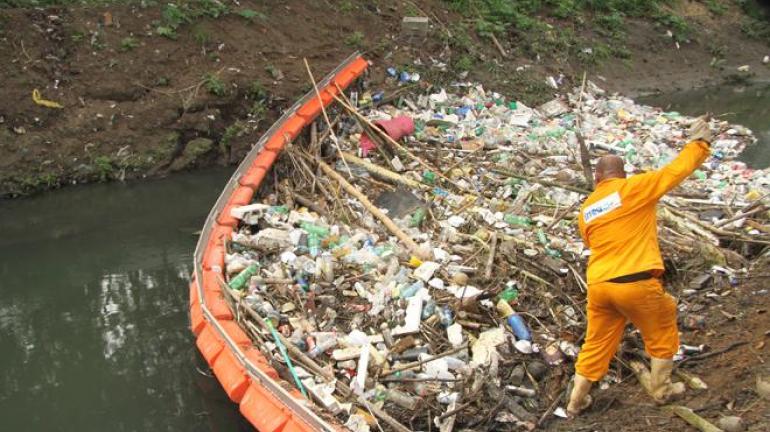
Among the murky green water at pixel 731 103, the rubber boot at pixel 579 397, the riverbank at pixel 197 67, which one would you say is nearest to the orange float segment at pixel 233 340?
the rubber boot at pixel 579 397

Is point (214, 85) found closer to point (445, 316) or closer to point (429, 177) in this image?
point (429, 177)

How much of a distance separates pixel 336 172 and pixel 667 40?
12.1 meters

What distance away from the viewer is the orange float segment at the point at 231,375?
14.1 feet

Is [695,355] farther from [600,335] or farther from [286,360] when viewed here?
[286,360]

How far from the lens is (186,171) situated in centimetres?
938

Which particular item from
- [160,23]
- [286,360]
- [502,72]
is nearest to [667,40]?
[502,72]

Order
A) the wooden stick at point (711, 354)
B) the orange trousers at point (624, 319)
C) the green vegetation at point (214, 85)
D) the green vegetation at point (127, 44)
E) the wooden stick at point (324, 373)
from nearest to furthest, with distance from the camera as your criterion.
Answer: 1. the orange trousers at point (624, 319)
2. the wooden stick at point (324, 373)
3. the wooden stick at point (711, 354)
4. the green vegetation at point (214, 85)
5. the green vegetation at point (127, 44)

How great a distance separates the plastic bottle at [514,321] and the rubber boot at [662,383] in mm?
935

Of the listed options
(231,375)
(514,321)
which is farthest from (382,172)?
(231,375)

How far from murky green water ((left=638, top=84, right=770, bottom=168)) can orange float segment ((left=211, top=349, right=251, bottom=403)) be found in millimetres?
9847

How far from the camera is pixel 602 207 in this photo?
3.77m

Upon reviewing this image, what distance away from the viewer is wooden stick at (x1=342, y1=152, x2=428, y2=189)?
7031 mm

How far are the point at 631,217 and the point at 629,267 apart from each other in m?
0.29

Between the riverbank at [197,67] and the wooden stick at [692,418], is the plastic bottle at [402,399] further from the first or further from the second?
the riverbank at [197,67]
